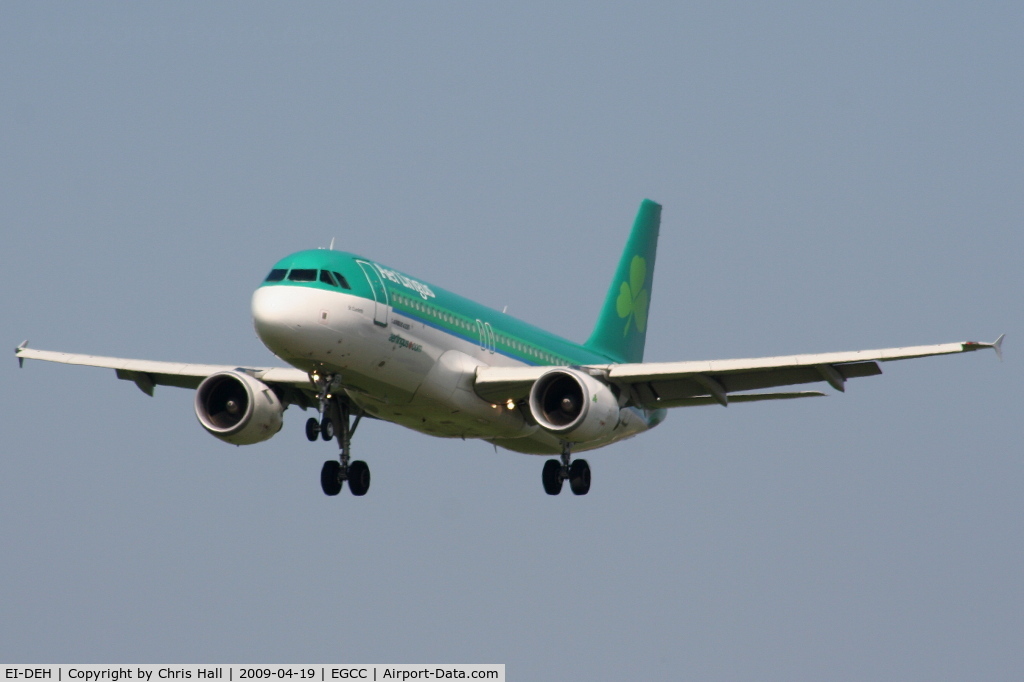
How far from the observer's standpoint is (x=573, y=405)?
34625 mm

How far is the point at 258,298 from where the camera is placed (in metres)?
31.0

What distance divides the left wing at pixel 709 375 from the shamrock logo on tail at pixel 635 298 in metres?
9.57

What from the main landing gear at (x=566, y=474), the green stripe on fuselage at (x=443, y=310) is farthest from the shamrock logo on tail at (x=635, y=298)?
the main landing gear at (x=566, y=474)

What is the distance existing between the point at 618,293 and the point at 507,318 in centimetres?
982

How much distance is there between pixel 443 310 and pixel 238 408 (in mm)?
5519

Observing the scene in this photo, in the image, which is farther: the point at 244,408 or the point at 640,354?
the point at 640,354

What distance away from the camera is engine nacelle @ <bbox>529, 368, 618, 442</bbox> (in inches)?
1337

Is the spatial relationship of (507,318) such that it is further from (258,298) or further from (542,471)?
(258,298)

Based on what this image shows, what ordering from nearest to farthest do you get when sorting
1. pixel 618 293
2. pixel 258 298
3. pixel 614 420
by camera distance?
pixel 258 298
pixel 614 420
pixel 618 293

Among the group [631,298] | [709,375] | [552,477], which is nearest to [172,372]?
[552,477]

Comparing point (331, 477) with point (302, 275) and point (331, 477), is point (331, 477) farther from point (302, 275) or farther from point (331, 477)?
point (302, 275)

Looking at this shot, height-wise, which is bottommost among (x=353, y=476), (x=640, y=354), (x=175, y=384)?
(x=353, y=476)

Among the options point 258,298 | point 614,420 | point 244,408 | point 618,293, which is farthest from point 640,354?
point 258,298

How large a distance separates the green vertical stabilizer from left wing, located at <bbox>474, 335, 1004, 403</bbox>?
8140mm
